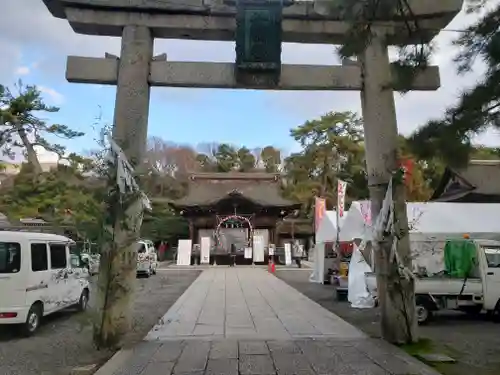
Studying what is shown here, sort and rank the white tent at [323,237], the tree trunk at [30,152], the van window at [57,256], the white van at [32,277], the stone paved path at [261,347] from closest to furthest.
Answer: the stone paved path at [261,347], the white van at [32,277], the van window at [57,256], the white tent at [323,237], the tree trunk at [30,152]

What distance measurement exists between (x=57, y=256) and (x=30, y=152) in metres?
16.8

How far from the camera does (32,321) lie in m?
A: 9.06

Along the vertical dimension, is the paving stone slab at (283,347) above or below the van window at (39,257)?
below

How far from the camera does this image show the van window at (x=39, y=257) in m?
9.10

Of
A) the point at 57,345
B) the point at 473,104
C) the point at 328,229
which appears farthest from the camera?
the point at 328,229

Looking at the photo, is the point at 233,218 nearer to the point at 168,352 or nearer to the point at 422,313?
the point at 422,313

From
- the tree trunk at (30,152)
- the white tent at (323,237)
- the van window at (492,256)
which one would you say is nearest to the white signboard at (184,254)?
the tree trunk at (30,152)

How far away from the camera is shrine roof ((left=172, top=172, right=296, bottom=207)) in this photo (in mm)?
39312

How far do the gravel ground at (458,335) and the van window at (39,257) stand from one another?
6.13m

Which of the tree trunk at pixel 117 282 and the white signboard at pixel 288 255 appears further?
the white signboard at pixel 288 255

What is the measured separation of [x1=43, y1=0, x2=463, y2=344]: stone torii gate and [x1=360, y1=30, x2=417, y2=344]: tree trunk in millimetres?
17

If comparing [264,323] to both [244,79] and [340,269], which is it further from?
[340,269]

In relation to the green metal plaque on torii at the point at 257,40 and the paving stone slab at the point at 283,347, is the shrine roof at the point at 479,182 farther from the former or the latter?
the paving stone slab at the point at 283,347

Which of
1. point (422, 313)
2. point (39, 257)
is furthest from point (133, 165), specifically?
point (422, 313)
